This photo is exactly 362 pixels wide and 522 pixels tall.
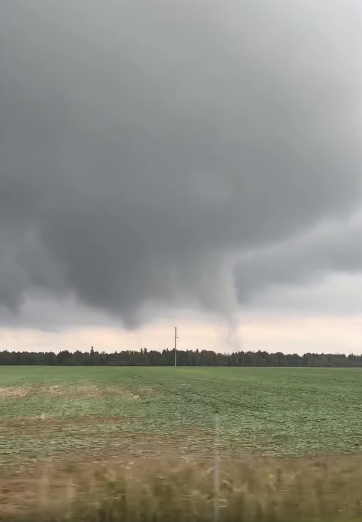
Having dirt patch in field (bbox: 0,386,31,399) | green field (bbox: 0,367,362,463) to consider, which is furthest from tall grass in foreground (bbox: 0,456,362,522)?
dirt patch in field (bbox: 0,386,31,399)

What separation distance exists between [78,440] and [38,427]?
5.78 m

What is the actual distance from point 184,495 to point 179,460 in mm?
4517

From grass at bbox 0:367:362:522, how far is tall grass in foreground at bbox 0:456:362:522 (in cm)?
3

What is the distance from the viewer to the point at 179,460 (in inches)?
606

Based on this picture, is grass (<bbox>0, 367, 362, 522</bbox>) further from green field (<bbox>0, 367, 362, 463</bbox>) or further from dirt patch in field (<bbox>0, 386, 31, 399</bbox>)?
dirt patch in field (<bbox>0, 386, 31, 399</bbox>)

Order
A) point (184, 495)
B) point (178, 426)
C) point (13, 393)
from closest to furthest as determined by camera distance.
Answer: point (184, 495), point (178, 426), point (13, 393)

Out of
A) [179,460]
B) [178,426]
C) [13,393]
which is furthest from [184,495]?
[13,393]

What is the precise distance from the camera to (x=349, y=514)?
1016 centimetres

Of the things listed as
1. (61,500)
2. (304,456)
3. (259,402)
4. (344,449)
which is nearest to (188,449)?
(304,456)

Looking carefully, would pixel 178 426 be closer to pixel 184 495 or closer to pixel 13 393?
pixel 184 495

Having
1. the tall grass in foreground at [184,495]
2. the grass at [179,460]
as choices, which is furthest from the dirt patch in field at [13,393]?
the tall grass in foreground at [184,495]

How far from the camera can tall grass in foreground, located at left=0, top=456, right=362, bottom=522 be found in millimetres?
10109

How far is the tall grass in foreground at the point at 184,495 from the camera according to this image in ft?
33.2

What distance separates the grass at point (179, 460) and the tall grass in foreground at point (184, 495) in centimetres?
3
